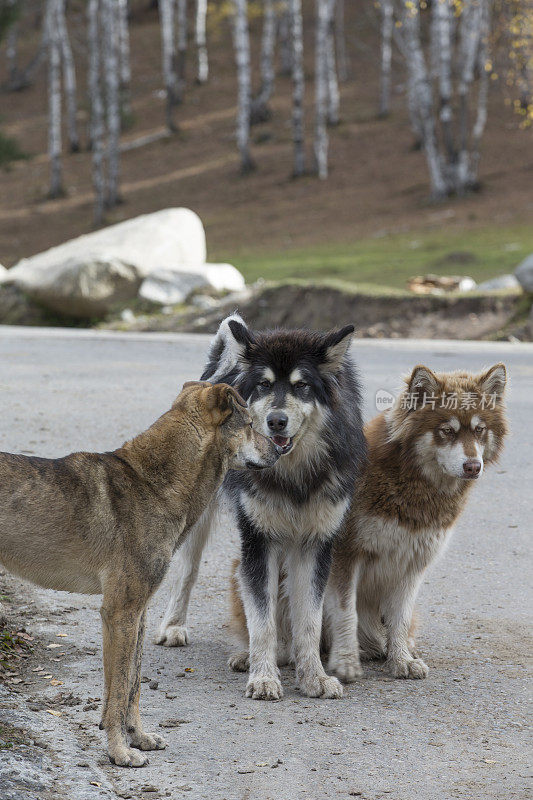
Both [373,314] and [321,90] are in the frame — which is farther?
[321,90]

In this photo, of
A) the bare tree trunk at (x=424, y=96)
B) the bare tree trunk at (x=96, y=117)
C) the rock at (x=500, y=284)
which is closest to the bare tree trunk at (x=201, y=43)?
the bare tree trunk at (x=96, y=117)

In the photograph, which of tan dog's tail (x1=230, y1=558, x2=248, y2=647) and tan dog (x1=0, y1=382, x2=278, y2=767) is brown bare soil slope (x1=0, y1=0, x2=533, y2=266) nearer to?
tan dog's tail (x1=230, y1=558, x2=248, y2=647)

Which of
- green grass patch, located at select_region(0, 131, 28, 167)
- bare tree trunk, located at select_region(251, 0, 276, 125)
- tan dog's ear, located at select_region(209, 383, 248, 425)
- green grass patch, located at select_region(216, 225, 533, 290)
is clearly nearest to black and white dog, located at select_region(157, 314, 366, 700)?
tan dog's ear, located at select_region(209, 383, 248, 425)

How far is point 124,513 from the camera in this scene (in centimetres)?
441

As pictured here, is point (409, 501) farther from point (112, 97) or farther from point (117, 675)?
point (112, 97)

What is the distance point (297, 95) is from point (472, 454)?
33.5 m

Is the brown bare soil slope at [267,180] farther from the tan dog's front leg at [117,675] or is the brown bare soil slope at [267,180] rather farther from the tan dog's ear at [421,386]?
the tan dog's front leg at [117,675]

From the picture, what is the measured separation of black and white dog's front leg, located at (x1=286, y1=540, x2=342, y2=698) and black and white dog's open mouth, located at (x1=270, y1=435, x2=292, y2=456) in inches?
23.7

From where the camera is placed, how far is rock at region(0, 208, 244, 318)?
73.9ft

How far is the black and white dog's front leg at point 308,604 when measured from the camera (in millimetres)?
5426

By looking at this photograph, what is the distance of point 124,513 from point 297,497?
1294 millimetres

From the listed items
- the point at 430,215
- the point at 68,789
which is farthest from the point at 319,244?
the point at 68,789

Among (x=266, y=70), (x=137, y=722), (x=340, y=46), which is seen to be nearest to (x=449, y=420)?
(x=137, y=722)

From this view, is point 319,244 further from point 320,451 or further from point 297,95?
point 320,451
